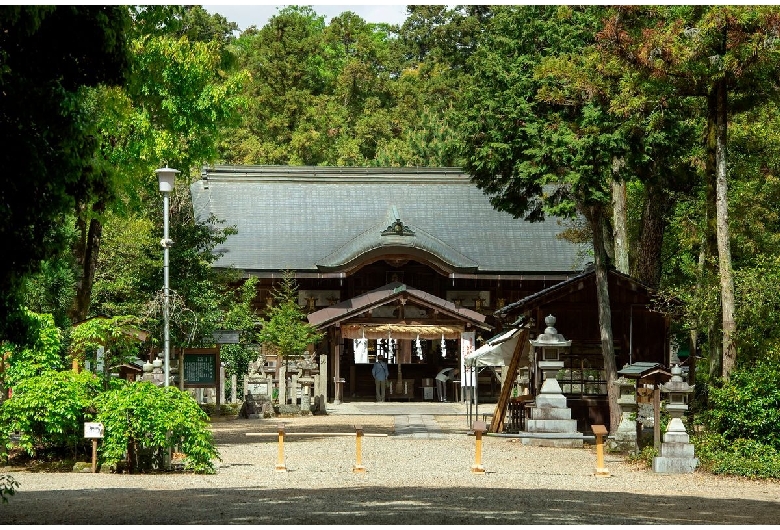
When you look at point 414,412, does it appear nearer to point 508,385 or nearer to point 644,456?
point 508,385

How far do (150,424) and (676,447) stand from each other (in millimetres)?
7847

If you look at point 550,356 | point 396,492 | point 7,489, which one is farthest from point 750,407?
point 7,489

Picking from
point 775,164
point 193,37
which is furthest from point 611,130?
point 193,37

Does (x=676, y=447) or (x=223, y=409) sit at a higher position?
(x=223, y=409)

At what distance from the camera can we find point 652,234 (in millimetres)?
29703

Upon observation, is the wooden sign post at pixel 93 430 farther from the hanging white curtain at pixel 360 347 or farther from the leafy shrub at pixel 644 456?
the hanging white curtain at pixel 360 347

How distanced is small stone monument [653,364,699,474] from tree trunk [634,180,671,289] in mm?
10069

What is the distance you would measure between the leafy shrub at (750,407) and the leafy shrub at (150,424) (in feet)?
26.1

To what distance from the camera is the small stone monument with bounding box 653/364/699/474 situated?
1925 centimetres

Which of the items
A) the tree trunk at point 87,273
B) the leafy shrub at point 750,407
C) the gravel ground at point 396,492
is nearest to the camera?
the gravel ground at point 396,492

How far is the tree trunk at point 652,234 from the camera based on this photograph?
29.6m

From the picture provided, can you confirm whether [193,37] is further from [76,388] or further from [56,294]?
[76,388]

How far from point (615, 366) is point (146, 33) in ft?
37.6

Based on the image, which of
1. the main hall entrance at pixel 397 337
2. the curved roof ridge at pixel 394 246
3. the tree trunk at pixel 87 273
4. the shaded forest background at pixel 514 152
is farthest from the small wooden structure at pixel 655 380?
the curved roof ridge at pixel 394 246
